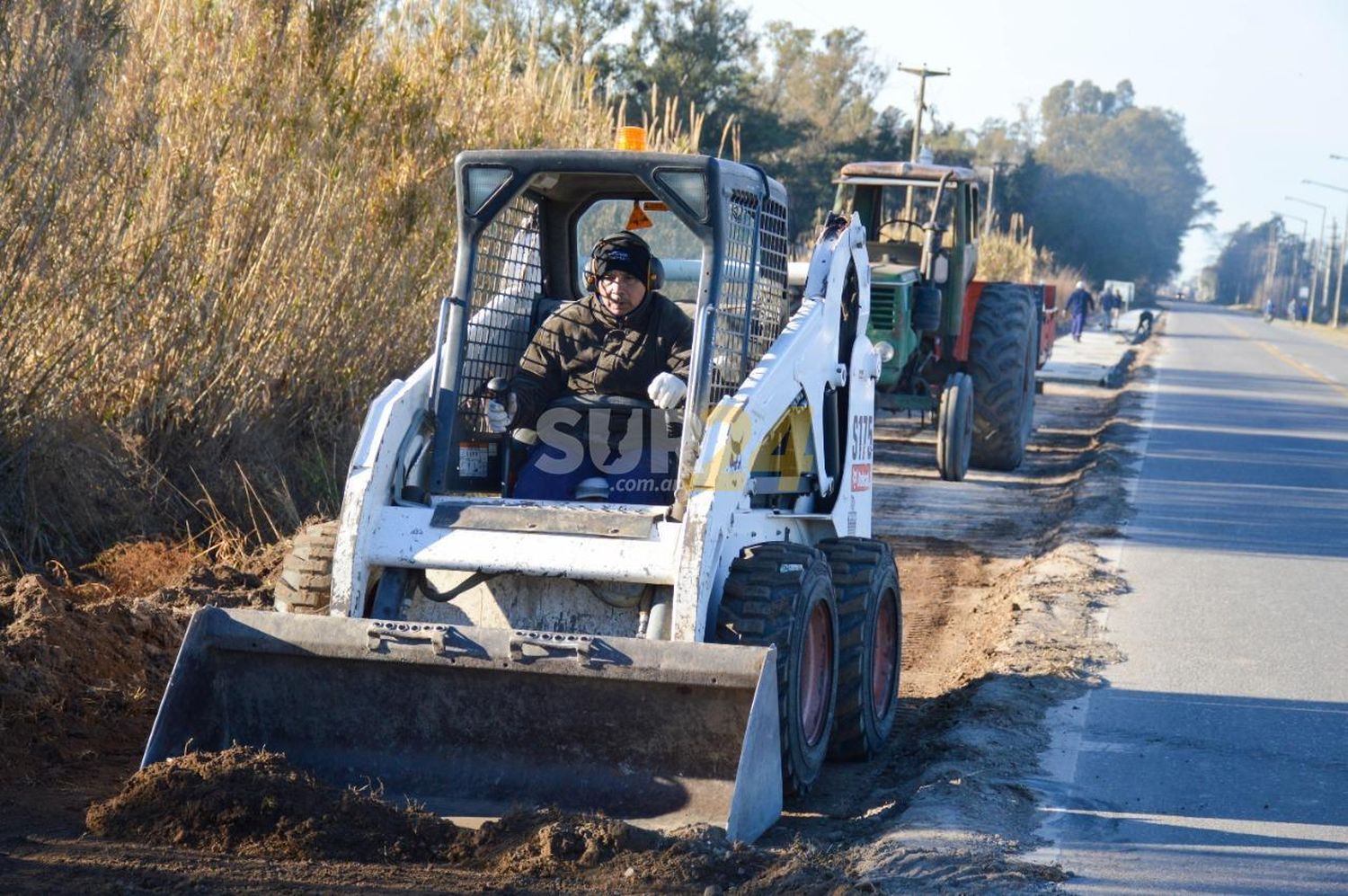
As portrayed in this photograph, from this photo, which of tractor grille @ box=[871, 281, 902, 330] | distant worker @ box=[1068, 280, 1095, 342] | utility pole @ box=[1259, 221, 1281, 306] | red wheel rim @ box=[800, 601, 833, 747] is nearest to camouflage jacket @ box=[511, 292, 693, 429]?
red wheel rim @ box=[800, 601, 833, 747]

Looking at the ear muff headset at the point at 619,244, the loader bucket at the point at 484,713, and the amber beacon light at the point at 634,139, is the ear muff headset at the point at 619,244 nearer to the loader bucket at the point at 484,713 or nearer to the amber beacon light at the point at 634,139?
the amber beacon light at the point at 634,139

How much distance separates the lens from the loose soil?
4766 mm

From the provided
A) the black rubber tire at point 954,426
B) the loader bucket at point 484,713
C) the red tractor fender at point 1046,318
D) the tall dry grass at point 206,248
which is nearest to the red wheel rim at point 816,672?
the loader bucket at point 484,713

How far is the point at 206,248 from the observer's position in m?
10.0

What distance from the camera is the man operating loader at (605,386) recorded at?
6.68m

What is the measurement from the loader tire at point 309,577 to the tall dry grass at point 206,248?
301cm

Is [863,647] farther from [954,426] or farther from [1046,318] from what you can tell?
[1046,318]

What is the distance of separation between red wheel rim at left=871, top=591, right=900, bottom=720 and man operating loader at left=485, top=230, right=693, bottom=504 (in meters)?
1.18

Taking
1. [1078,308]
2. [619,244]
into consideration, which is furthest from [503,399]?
[1078,308]

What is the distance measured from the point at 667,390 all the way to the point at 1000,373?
409 inches

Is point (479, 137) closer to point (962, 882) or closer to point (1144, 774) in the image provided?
point (1144, 774)

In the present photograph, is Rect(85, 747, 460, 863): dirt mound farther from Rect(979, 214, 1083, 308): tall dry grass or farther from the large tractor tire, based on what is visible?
Rect(979, 214, 1083, 308): tall dry grass

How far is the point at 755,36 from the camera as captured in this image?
146 ft

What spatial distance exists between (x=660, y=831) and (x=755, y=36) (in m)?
41.3
